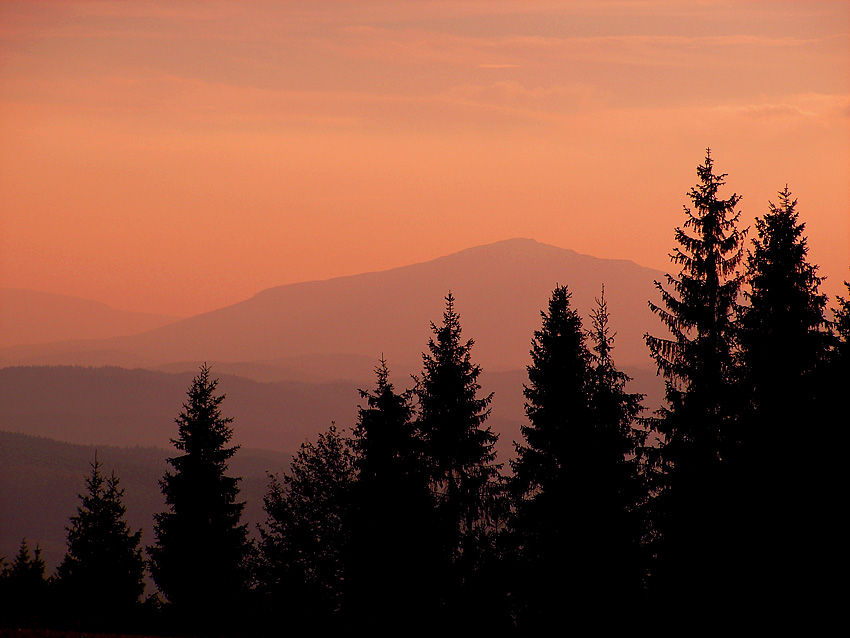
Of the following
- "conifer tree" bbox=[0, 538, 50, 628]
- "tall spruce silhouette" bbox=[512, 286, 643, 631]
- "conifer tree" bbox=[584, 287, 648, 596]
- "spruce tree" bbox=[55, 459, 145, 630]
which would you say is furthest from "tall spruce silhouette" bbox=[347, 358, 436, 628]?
"spruce tree" bbox=[55, 459, 145, 630]

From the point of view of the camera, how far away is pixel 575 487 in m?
26.5

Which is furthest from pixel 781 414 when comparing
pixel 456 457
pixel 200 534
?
pixel 200 534

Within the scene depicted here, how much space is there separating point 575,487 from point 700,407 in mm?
5080

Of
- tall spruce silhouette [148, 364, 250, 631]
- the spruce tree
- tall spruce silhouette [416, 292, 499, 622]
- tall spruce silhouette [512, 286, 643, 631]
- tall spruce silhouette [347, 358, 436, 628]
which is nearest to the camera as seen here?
tall spruce silhouette [512, 286, 643, 631]

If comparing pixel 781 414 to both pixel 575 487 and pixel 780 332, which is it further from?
pixel 575 487

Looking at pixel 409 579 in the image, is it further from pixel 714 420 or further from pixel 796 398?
pixel 796 398

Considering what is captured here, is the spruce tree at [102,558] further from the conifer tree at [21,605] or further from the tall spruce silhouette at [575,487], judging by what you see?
the tall spruce silhouette at [575,487]

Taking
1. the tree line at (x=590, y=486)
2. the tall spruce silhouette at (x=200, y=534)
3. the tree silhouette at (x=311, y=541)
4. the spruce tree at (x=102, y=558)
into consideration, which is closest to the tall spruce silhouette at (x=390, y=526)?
the tree line at (x=590, y=486)

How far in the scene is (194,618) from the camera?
3278cm

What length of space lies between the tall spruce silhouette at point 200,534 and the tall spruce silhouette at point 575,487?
12.6m

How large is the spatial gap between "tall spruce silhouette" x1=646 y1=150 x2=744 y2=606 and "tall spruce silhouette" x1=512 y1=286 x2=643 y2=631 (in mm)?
1821

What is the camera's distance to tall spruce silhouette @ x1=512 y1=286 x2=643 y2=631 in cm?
2655

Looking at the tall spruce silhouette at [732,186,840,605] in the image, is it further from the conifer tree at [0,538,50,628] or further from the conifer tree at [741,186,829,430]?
the conifer tree at [0,538,50,628]

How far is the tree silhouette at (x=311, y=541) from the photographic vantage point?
36469 millimetres
